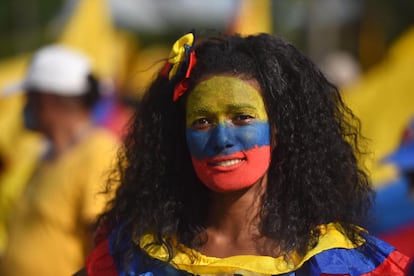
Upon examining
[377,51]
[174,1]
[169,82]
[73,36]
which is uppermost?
[174,1]

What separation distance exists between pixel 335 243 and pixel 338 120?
44 centimetres

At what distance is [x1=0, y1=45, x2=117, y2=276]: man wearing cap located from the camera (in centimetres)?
504

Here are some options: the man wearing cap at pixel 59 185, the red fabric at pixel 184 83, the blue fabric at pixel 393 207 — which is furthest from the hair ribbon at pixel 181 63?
the blue fabric at pixel 393 207

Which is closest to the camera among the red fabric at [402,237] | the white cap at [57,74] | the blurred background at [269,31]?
A: the white cap at [57,74]

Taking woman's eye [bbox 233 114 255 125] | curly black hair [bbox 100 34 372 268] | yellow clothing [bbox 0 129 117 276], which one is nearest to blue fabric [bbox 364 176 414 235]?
yellow clothing [bbox 0 129 117 276]

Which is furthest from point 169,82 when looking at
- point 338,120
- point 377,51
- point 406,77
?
point 377,51

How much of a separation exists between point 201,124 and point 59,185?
6.22ft

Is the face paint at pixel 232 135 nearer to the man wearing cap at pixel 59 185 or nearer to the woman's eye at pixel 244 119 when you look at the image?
the woman's eye at pixel 244 119

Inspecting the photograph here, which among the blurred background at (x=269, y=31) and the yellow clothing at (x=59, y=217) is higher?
the blurred background at (x=269, y=31)

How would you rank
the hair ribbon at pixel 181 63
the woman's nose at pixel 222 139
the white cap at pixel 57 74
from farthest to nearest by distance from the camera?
the white cap at pixel 57 74
the hair ribbon at pixel 181 63
the woman's nose at pixel 222 139

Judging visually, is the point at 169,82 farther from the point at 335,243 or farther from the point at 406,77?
the point at 406,77

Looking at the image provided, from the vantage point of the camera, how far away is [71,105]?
215 inches

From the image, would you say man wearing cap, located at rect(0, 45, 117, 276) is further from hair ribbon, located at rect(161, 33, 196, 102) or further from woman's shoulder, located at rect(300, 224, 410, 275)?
woman's shoulder, located at rect(300, 224, 410, 275)

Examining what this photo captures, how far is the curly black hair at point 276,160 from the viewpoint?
3.32 m
